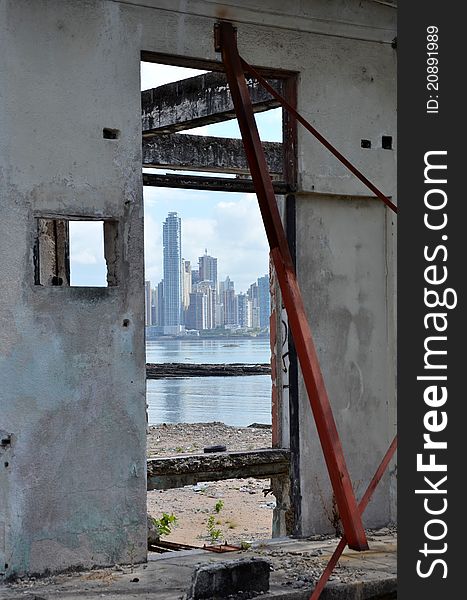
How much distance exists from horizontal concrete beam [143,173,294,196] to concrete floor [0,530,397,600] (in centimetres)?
280

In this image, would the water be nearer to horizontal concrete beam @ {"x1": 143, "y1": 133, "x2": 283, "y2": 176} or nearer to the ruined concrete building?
horizontal concrete beam @ {"x1": 143, "y1": 133, "x2": 283, "y2": 176}

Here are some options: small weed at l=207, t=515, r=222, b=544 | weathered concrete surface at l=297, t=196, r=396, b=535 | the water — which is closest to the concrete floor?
weathered concrete surface at l=297, t=196, r=396, b=535

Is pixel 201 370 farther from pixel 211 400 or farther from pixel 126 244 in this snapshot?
pixel 126 244

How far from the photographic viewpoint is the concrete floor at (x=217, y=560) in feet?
25.0

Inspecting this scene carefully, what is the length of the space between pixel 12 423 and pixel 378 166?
3918 mm

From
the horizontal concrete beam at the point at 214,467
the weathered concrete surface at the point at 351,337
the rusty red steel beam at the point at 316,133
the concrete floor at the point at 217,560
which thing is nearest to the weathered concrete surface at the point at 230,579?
the concrete floor at the point at 217,560

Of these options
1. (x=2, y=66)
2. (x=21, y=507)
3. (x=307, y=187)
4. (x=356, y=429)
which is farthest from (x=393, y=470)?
(x=2, y=66)

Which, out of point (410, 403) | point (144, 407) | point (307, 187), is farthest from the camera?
point (307, 187)

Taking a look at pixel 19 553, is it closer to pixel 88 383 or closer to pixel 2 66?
pixel 88 383

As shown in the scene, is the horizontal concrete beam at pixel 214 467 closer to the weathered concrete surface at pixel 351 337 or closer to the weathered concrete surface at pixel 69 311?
the weathered concrete surface at pixel 351 337

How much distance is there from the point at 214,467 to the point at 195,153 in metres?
5.11

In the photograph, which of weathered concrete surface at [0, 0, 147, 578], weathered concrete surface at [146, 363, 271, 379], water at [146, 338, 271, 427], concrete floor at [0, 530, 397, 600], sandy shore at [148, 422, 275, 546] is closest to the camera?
concrete floor at [0, 530, 397, 600]

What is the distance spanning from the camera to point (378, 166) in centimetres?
997

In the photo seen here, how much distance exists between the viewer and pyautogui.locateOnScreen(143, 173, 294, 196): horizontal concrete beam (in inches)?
348
